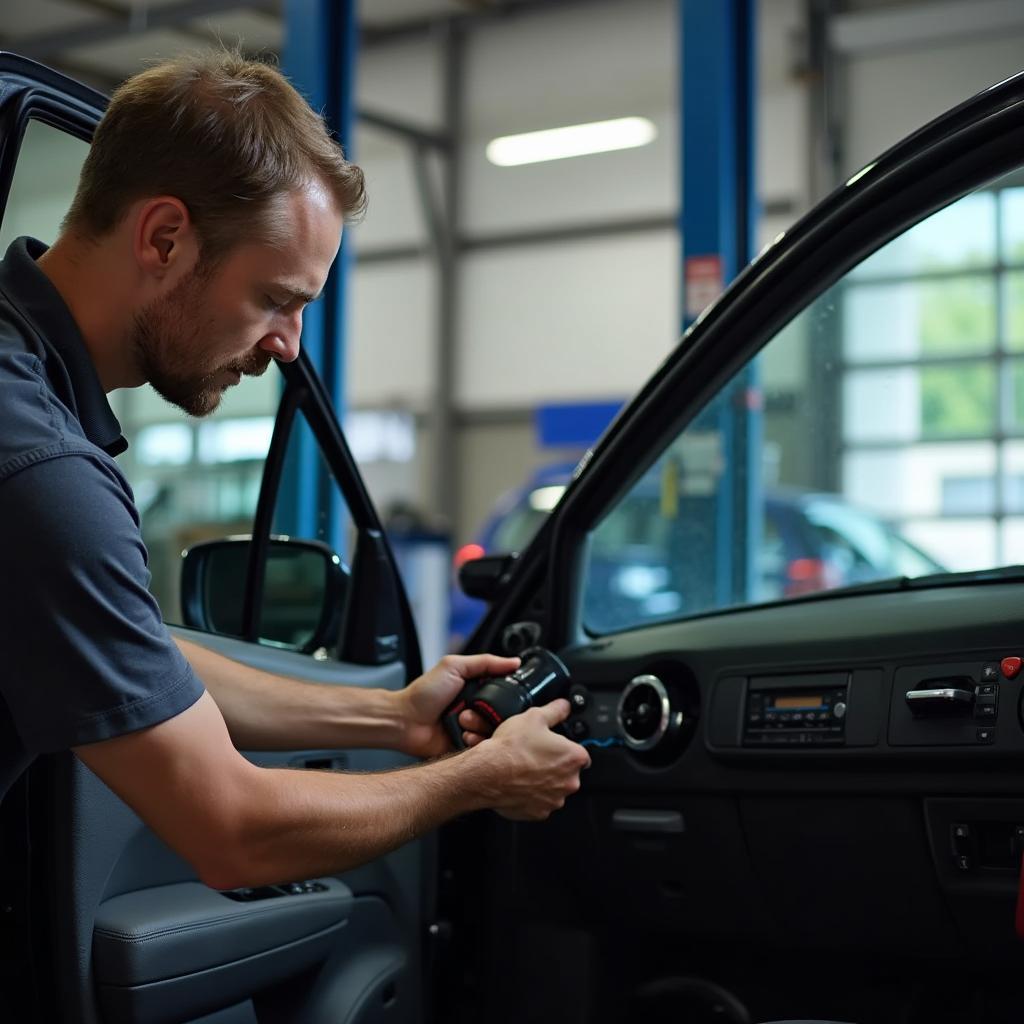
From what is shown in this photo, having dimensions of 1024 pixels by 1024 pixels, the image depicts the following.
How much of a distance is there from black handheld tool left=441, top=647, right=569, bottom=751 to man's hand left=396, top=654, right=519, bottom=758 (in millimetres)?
15

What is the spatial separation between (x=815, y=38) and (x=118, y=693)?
A: 1284 cm

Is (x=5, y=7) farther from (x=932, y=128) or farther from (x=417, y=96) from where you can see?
(x=932, y=128)

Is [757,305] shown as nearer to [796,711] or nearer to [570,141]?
[796,711]

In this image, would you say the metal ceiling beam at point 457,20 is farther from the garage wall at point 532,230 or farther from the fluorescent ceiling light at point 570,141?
the fluorescent ceiling light at point 570,141

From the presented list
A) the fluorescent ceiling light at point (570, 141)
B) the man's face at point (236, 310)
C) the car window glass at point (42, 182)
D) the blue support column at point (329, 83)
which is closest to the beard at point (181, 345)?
the man's face at point (236, 310)

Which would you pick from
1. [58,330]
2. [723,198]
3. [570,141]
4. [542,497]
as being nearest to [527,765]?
[58,330]

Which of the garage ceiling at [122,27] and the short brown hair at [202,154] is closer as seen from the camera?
the short brown hair at [202,154]

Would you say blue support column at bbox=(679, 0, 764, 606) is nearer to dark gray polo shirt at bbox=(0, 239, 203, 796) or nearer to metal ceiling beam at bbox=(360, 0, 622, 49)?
dark gray polo shirt at bbox=(0, 239, 203, 796)

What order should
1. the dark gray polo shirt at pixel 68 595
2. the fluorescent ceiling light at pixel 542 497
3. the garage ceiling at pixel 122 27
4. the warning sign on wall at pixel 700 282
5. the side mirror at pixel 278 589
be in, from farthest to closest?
the garage ceiling at pixel 122 27 → the fluorescent ceiling light at pixel 542 497 → the warning sign on wall at pixel 700 282 → the side mirror at pixel 278 589 → the dark gray polo shirt at pixel 68 595

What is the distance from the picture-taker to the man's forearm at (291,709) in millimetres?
2332

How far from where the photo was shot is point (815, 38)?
43.5 feet

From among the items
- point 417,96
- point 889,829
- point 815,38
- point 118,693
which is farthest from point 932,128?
point 417,96

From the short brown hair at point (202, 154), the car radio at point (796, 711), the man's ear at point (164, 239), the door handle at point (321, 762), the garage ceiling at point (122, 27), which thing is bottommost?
the door handle at point (321, 762)

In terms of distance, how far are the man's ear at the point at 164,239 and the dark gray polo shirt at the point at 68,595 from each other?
21 centimetres
